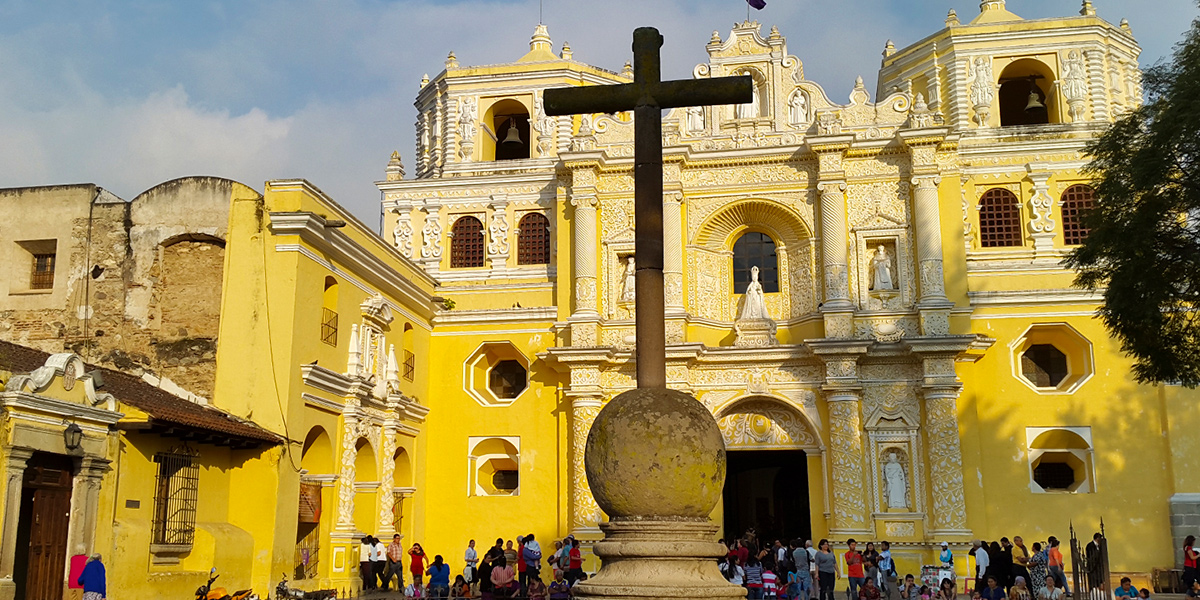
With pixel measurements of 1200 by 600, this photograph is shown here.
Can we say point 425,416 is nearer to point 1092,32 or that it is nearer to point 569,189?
point 569,189

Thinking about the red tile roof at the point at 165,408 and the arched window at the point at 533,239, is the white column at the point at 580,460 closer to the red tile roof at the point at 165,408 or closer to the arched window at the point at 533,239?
the arched window at the point at 533,239

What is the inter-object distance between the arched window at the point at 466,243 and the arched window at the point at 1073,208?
13.8m

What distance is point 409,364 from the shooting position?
2497 cm

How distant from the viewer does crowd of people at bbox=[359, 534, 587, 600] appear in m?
18.2

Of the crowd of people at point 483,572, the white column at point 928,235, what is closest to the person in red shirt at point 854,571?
the crowd of people at point 483,572

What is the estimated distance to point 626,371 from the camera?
2475 centimetres

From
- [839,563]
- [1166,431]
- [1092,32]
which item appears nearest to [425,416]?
[839,563]

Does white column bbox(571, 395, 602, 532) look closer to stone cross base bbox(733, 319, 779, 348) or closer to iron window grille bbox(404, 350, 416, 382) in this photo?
stone cross base bbox(733, 319, 779, 348)

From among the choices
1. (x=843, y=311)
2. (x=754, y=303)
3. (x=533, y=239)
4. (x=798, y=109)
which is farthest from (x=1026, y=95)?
(x=533, y=239)

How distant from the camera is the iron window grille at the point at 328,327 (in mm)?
20453

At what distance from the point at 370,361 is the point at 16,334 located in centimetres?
646

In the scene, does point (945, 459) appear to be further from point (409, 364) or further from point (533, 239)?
point (409, 364)

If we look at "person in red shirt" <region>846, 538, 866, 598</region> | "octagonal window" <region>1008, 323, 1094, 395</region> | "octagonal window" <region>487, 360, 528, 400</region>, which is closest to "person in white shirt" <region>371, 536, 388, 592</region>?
"octagonal window" <region>487, 360, 528, 400</region>

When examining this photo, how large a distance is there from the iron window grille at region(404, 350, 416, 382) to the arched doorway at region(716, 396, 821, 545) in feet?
22.8
